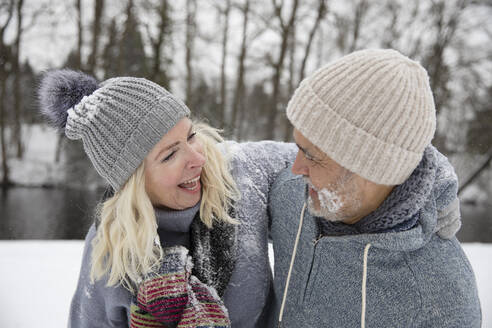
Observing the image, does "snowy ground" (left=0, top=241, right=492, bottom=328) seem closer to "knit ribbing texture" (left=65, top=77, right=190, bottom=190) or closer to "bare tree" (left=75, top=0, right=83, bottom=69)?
"knit ribbing texture" (left=65, top=77, right=190, bottom=190)

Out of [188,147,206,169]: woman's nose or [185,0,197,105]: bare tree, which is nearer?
[188,147,206,169]: woman's nose

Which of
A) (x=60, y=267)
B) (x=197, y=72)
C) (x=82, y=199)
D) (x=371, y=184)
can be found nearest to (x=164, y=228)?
(x=371, y=184)

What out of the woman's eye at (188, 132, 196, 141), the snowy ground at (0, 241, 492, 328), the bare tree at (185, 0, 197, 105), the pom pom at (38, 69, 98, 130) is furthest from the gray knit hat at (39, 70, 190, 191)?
the bare tree at (185, 0, 197, 105)

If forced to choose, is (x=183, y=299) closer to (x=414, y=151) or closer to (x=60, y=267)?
A: (x=414, y=151)

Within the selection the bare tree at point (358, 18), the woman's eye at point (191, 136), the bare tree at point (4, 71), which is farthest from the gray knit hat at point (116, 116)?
the bare tree at point (4, 71)

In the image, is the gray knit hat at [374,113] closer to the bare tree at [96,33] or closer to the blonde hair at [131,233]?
the blonde hair at [131,233]

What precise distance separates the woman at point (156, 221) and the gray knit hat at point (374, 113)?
2.07ft

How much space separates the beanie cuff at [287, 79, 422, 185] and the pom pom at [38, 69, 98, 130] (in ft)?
3.22

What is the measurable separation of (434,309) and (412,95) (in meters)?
0.68

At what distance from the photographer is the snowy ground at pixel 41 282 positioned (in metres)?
3.28

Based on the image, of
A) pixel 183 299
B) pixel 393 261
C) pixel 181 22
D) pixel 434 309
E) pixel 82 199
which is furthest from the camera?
pixel 82 199

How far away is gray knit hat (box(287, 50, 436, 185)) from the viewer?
1.04m

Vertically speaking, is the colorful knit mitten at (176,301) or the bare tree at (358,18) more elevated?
the bare tree at (358,18)

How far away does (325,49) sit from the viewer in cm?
838
